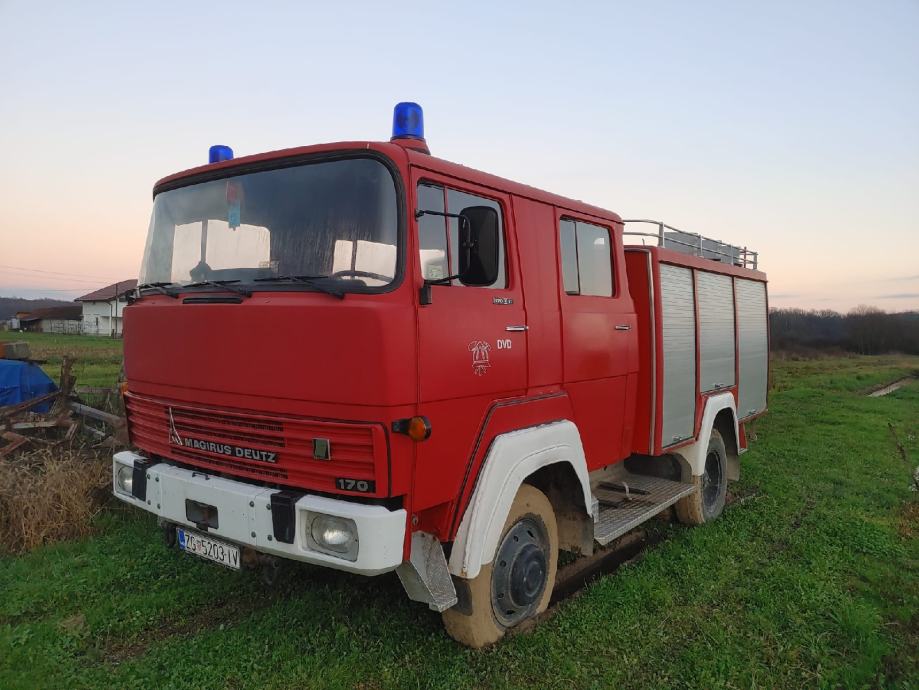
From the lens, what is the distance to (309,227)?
312 cm

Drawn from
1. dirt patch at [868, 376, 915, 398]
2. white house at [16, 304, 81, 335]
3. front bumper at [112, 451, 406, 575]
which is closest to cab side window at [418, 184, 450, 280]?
front bumper at [112, 451, 406, 575]

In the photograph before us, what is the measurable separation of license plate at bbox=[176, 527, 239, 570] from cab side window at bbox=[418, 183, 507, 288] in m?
1.84

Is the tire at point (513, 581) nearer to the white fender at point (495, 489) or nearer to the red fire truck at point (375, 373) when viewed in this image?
the red fire truck at point (375, 373)

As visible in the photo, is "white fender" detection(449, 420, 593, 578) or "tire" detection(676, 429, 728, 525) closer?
"white fender" detection(449, 420, 593, 578)

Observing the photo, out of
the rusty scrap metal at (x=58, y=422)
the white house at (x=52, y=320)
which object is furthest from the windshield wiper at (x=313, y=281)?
the white house at (x=52, y=320)

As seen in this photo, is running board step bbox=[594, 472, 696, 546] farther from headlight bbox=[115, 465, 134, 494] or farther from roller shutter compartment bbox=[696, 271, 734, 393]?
headlight bbox=[115, 465, 134, 494]

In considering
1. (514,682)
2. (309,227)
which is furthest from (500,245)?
(514,682)

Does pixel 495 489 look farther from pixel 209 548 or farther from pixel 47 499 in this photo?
pixel 47 499

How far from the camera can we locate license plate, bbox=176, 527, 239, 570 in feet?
10.9

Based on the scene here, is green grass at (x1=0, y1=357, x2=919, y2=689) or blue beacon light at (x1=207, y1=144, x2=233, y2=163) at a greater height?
blue beacon light at (x1=207, y1=144, x2=233, y2=163)

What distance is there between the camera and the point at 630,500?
5105 mm

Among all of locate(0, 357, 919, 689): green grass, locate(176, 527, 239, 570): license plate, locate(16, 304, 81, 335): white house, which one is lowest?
locate(0, 357, 919, 689): green grass

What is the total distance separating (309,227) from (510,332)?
1.26 metres

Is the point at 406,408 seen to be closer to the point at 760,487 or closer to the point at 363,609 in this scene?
the point at 363,609
